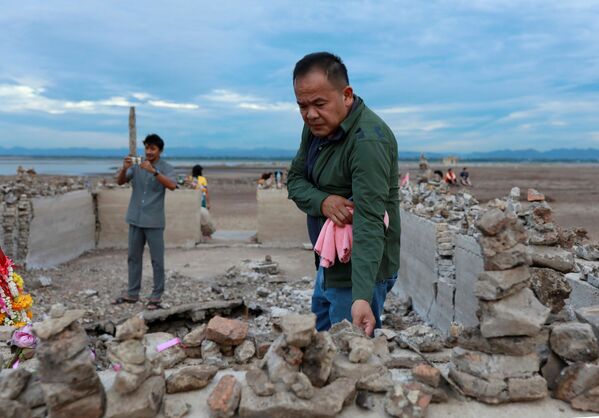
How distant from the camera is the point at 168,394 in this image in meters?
2.16

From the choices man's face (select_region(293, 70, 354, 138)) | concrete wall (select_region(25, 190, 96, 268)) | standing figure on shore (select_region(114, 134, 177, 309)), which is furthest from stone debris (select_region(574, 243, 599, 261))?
concrete wall (select_region(25, 190, 96, 268))

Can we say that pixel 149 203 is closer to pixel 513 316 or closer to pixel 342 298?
pixel 342 298

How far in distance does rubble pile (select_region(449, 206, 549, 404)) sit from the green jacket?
1.53ft

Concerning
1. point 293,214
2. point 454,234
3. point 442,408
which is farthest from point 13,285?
point 293,214

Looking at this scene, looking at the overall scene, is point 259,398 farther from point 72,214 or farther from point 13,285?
point 72,214

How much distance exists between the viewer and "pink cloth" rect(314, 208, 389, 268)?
2531mm

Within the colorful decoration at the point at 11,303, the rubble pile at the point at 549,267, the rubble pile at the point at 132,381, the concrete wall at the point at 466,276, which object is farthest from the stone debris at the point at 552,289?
the colorful decoration at the point at 11,303

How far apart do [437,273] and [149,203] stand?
12.4 ft

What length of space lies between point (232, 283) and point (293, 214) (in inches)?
151

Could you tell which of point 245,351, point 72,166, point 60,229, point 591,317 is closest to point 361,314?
point 245,351

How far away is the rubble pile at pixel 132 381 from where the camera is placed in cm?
193

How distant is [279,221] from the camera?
12305 mm

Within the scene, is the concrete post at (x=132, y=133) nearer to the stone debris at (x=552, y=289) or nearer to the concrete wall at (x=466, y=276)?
the concrete wall at (x=466, y=276)

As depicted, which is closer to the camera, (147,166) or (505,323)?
(505,323)
